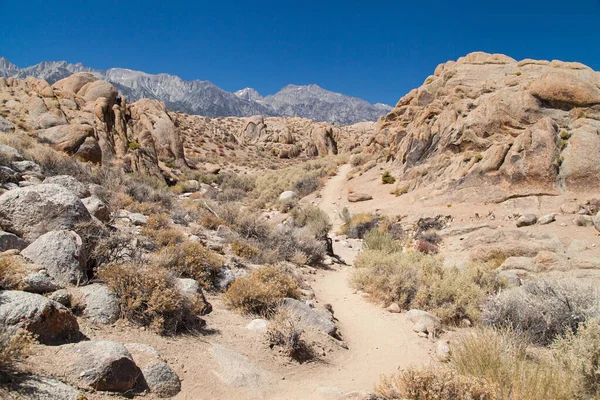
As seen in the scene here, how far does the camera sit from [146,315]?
14.3 feet

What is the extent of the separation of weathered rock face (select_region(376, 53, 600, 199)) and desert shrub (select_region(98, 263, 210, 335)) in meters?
14.3

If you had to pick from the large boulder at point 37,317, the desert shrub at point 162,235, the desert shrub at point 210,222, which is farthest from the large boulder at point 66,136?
the large boulder at point 37,317

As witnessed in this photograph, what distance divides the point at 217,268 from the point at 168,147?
22753mm

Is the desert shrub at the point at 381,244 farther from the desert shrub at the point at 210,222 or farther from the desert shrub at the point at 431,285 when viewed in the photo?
the desert shrub at the point at 210,222

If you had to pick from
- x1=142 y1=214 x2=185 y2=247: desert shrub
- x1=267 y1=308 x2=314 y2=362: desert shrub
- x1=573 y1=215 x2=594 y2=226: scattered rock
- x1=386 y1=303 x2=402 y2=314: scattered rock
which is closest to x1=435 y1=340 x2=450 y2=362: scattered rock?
x1=386 y1=303 x2=402 y2=314: scattered rock

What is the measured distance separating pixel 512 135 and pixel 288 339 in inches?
641

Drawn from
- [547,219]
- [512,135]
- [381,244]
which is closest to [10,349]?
[381,244]

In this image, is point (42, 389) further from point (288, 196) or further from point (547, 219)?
point (288, 196)

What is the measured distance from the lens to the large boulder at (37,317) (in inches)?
118

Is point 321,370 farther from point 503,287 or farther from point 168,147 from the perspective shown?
point 168,147

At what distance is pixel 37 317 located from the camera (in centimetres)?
311

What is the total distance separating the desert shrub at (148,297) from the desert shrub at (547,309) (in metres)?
4.91

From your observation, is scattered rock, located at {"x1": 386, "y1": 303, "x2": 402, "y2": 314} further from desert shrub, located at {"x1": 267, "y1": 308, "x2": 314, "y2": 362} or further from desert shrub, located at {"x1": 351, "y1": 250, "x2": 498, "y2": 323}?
desert shrub, located at {"x1": 267, "y1": 308, "x2": 314, "y2": 362}

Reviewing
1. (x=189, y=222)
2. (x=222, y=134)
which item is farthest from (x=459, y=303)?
(x=222, y=134)
